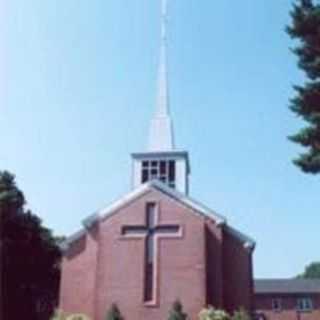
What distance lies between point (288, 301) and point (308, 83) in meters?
41.7

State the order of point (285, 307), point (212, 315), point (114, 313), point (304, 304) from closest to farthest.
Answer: point (212, 315), point (114, 313), point (285, 307), point (304, 304)

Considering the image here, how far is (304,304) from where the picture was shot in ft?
199

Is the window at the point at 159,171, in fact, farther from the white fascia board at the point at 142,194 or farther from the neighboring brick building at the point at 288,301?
the neighboring brick building at the point at 288,301

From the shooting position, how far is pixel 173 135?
37.7m

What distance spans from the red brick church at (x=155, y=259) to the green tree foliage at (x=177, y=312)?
387mm

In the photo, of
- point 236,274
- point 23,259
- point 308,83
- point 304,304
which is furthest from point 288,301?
point 308,83

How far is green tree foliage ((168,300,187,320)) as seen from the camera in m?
29.1

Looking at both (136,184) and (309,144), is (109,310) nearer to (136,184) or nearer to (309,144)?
(136,184)

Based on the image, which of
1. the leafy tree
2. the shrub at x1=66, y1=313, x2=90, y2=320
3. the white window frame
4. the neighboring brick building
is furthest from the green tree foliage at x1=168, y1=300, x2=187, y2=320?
the leafy tree

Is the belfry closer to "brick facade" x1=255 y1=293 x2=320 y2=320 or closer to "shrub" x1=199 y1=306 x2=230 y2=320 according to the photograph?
"shrub" x1=199 y1=306 x2=230 y2=320

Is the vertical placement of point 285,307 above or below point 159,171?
below

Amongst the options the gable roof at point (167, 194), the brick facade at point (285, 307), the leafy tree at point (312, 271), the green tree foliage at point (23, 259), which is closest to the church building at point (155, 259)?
the gable roof at point (167, 194)

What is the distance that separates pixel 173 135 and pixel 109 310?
11.8 meters

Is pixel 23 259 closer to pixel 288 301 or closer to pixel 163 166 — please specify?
pixel 163 166
